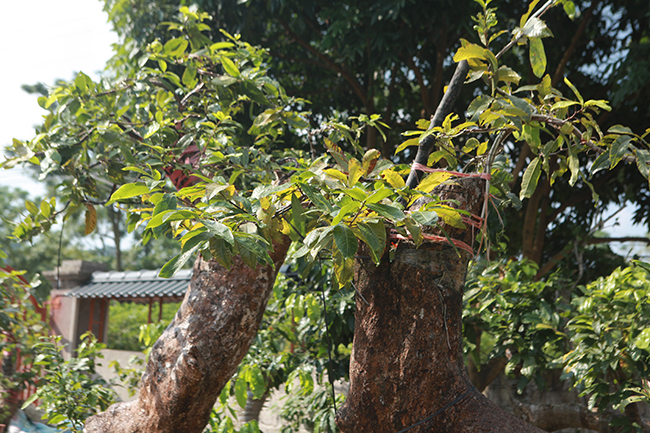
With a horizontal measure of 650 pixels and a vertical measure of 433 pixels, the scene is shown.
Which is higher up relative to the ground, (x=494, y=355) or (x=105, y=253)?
(x=105, y=253)

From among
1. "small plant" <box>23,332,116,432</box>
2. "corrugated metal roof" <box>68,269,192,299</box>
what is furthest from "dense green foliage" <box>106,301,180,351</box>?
"small plant" <box>23,332,116,432</box>

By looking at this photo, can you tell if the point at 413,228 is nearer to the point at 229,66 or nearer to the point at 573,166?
the point at 573,166

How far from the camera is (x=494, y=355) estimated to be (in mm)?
2654

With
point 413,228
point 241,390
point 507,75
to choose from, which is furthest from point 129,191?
point 241,390

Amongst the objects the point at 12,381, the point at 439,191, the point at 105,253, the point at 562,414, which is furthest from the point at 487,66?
the point at 105,253

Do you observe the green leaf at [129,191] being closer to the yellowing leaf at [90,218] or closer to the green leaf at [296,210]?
the green leaf at [296,210]

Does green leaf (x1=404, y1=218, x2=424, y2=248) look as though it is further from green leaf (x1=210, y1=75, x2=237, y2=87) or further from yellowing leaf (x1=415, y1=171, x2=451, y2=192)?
green leaf (x1=210, y1=75, x2=237, y2=87)

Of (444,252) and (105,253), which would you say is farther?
(105,253)

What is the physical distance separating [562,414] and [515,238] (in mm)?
2561

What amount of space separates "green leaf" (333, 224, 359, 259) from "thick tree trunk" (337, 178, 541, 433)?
1.08 feet

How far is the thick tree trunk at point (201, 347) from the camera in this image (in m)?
1.64

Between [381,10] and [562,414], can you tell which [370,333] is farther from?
[381,10]

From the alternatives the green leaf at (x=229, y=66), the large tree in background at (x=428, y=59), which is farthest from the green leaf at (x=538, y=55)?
the large tree in background at (x=428, y=59)

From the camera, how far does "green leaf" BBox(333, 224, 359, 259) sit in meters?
0.86
